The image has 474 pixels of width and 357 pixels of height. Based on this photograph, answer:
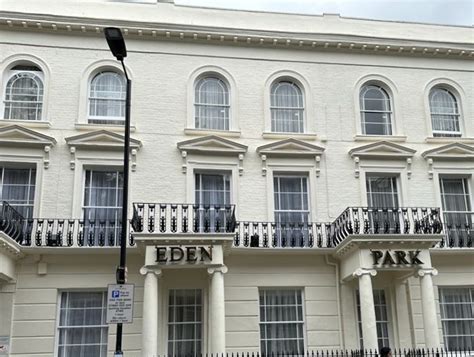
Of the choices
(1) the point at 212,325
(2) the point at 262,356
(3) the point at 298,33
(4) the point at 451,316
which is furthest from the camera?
(3) the point at 298,33

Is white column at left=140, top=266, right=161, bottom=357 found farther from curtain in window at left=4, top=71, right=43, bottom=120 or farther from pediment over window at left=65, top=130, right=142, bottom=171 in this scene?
curtain in window at left=4, top=71, right=43, bottom=120

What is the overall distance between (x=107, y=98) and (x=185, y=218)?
16.4ft

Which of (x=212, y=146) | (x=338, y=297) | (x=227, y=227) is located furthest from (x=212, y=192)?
(x=338, y=297)

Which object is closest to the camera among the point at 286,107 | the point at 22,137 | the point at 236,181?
the point at 22,137

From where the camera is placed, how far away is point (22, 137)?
1563 centimetres

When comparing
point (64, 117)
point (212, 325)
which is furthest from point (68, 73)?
point (212, 325)

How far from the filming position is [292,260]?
15.8m

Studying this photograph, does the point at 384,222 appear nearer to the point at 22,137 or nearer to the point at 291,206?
the point at 291,206

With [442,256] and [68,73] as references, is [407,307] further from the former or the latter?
[68,73]

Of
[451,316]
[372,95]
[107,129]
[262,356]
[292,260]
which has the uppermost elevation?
[372,95]

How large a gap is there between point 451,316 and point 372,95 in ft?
25.2

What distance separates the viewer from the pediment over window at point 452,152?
17.3 meters

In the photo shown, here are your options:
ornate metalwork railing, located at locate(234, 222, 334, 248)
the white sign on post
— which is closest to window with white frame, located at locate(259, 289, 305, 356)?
ornate metalwork railing, located at locate(234, 222, 334, 248)

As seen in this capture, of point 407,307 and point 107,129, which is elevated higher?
point 107,129
